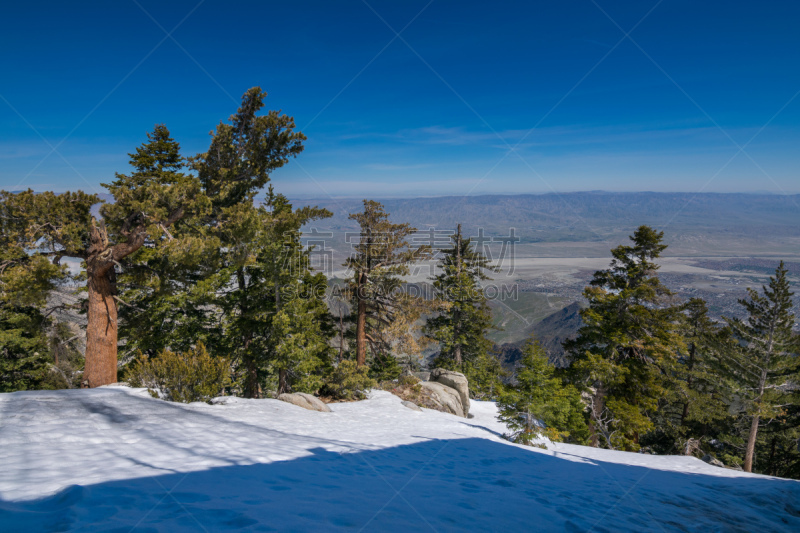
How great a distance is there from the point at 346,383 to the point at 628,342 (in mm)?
13452

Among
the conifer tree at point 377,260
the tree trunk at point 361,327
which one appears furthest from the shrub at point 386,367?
the conifer tree at point 377,260

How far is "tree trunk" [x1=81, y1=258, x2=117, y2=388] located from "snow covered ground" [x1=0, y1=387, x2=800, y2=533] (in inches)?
193

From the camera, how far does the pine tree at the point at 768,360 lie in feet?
65.6

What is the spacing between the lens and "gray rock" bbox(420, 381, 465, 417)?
18.4 m

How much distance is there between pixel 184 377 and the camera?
9.42 metres

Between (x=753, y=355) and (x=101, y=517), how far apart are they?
2995 centimetres

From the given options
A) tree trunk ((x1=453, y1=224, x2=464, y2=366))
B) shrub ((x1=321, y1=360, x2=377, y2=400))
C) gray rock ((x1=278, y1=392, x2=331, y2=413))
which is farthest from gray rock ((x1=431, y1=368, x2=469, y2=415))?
gray rock ((x1=278, y1=392, x2=331, y2=413))

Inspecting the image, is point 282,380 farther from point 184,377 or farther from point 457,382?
point 457,382

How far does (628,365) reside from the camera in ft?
58.3

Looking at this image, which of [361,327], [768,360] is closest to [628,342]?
[768,360]

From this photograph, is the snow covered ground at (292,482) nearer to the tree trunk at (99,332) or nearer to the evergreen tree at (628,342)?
the tree trunk at (99,332)

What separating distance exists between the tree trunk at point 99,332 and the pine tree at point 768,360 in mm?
31126

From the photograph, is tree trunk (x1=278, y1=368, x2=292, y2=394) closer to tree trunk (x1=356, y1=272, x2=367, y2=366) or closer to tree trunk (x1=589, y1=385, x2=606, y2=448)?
tree trunk (x1=356, y1=272, x2=367, y2=366)

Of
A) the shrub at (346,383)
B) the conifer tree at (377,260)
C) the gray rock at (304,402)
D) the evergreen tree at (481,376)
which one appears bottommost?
the evergreen tree at (481,376)
